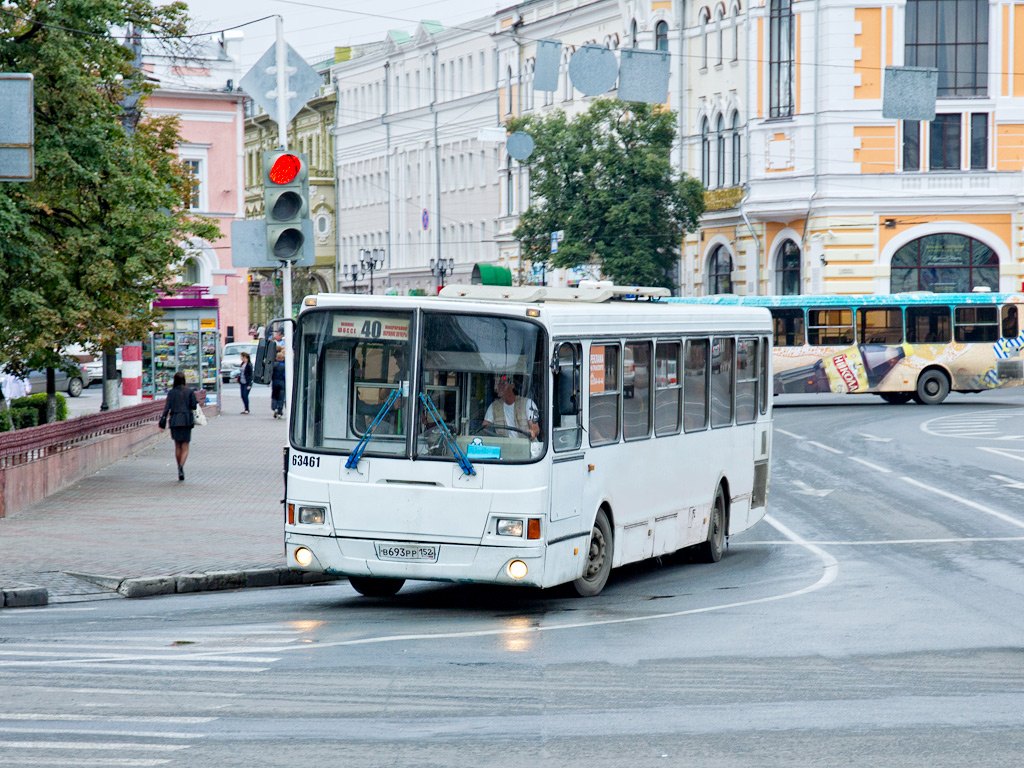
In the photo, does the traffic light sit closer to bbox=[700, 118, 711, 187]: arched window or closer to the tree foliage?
the tree foliage

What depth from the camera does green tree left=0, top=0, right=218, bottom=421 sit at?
20.8 m

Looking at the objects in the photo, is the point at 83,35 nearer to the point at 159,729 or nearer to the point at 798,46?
the point at 159,729

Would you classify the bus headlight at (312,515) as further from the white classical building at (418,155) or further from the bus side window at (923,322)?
the white classical building at (418,155)

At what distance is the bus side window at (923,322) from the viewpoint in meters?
42.3

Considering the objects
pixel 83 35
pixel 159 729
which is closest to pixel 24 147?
pixel 83 35

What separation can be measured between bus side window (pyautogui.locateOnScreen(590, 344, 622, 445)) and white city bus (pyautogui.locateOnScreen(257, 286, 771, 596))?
18 mm

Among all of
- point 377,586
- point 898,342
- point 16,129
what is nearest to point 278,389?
point 898,342

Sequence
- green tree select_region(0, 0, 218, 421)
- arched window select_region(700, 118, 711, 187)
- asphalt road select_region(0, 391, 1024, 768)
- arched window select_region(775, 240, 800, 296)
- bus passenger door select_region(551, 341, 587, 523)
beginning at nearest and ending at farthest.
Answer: asphalt road select_region(0, 391, 1024, 768), bus passenger door select_region(551, 341, 587, 523), green tree select_region(0, 0, 218, 421), arched window select_region(775, 240, 800, 296), arched window select_region(700, 118, 711, 187)

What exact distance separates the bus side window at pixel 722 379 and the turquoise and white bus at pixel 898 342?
86.8 ft

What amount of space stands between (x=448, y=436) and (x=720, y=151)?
161ft

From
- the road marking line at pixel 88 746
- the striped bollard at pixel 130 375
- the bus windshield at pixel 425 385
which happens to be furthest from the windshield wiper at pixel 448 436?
the striped bollard at pixel 130 375

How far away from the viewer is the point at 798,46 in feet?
174

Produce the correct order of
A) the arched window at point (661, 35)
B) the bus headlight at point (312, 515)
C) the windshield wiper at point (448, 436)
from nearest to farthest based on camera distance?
1. the windshield wiper at point (448, 436)
2. the bus headlight at point (312, 515)
3. the arched window at point (661, 35)

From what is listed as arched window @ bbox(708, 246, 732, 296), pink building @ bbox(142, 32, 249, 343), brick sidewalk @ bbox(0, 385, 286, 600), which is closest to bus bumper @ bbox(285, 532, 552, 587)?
brick sidewalk @ bbox(0, 385, 286, 600)
